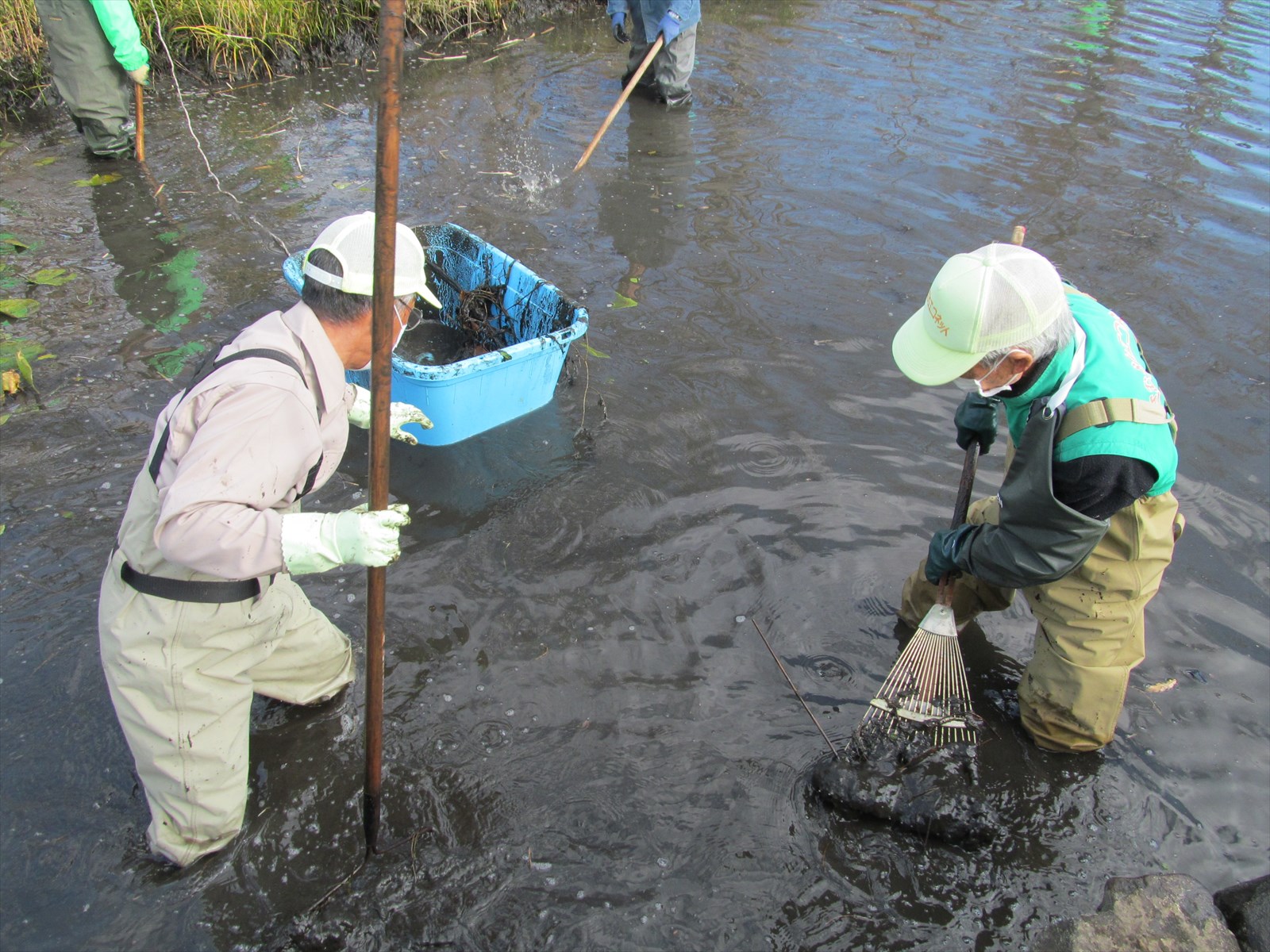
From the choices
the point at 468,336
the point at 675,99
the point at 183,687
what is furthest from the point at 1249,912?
the point at 675,99

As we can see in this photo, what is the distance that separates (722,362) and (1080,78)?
25.6 ft

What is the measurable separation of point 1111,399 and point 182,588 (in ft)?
9.67

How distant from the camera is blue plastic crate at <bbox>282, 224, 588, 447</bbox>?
4.07m

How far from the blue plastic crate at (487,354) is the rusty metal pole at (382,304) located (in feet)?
6.00

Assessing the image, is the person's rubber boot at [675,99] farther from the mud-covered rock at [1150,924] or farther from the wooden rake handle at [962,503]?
the mud-covered rock at [1150,924]

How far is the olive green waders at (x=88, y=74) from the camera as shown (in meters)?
6.74

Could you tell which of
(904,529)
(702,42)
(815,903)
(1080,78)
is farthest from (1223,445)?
(702,42)

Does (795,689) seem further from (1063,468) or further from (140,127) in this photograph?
(140,127)

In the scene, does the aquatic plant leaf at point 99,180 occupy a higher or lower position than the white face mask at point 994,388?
lower

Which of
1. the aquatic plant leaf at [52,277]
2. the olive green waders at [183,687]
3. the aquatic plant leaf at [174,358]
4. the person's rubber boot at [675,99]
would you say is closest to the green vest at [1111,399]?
the olive green waders at [183,687]

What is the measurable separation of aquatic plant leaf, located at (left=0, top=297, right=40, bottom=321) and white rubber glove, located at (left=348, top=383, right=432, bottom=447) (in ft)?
10.4

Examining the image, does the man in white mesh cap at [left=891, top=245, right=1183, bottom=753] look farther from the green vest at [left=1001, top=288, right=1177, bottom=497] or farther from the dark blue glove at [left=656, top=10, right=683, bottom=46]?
the dark blue glove at [left=656, top=10, right=683, bottom=46]

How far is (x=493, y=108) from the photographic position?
8.95 meters

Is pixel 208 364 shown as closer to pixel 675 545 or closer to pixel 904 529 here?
pixel 675 545
